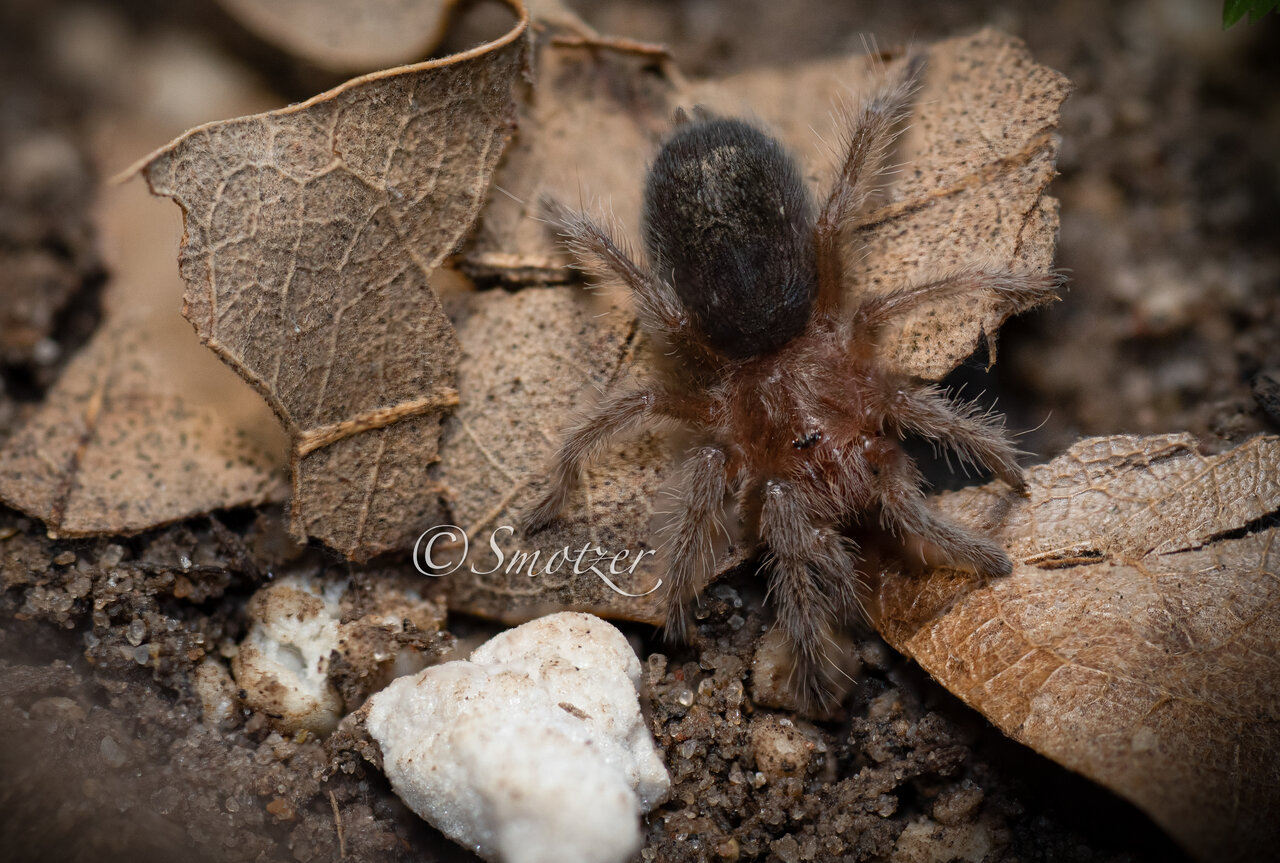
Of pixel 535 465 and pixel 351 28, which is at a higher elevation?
pixel 351 28

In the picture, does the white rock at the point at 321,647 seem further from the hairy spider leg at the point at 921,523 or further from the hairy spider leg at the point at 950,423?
the hairy spider leg at the point at 950,423

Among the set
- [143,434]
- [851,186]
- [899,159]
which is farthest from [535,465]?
[899,159]

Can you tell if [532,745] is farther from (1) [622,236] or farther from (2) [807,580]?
(1) [622,236]

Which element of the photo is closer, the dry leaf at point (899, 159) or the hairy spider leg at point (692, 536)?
the hairy spider leg at point (692, 536)

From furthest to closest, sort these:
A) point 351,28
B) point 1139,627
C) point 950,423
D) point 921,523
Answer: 1. point 351,28
2. point 950,423
3. point 921,523
4. point 1139,627

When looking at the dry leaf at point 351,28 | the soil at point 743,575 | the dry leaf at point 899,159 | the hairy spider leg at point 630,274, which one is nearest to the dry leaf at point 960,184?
the dry leaf at point 899,159

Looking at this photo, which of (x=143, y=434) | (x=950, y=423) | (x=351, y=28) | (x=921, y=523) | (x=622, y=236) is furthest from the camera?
(x=351, y=28)
